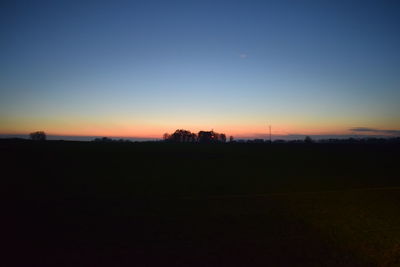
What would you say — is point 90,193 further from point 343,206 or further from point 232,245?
point 343,206

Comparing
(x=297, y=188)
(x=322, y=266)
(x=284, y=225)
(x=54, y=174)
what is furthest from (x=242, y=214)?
(x=54, y=174)

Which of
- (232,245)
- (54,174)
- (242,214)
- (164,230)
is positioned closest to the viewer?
(232,245)

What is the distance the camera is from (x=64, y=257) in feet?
20.1

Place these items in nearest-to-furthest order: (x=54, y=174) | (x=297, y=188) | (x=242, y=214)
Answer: (x=242, y=214), (x=297, y=188), (x=54, y=174)

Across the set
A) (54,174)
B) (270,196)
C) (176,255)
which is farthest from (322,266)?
(54,174)

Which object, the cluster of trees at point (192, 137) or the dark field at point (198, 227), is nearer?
the dark field at point (198, 227)

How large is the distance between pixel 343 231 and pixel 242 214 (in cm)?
322

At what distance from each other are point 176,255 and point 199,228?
1.93 metres

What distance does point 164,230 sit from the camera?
7832 millimetres

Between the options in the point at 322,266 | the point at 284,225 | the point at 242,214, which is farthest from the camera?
the point at 242,214

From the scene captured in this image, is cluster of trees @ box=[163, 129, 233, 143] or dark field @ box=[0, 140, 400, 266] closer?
dark field @ box=[0, 140, 400, 266]

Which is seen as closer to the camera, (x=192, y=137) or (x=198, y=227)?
(x=198, y=227)

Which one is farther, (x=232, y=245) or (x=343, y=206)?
(x=343, y=206)

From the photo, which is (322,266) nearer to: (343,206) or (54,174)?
(343,206)
